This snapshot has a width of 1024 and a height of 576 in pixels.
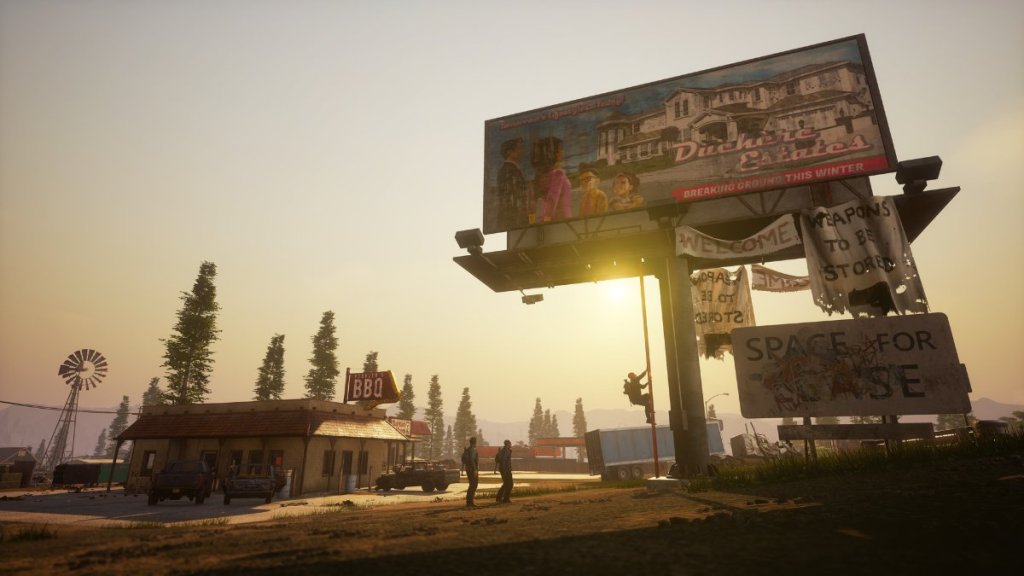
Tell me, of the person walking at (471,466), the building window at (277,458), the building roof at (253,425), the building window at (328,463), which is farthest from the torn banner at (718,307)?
the building window at (277,458)

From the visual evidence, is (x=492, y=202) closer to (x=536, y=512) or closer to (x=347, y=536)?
(x=536, y=512)

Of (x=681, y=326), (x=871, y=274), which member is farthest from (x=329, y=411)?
(x=871, y=274)

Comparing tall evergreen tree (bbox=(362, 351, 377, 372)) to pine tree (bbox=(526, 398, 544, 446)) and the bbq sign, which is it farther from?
pine tree (bbox=(526, 398, 544, 446))

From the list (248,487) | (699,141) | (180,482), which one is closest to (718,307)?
(699,141)

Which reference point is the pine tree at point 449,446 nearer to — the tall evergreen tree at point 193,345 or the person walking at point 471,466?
the tall evergreen tree at point 193,345

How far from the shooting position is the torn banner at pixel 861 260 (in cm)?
1094

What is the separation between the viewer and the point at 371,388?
31.2 m

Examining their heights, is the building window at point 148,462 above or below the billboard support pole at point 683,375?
below

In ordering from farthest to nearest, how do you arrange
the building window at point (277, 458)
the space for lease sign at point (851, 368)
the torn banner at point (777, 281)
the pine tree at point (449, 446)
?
the pine tree at point (449, 446) < the building window at point (277, 458) < the torn banner at point (777, 281) < the space for lease sign at point (851, 368)

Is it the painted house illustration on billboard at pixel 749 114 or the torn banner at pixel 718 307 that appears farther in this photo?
the torn banner at pixel 718 307

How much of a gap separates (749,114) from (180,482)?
926 inches

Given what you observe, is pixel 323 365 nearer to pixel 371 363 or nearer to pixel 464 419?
pixel 371 363

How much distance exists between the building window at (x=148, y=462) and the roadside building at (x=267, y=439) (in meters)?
0.05

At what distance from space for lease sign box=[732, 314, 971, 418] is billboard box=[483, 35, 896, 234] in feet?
16.0
